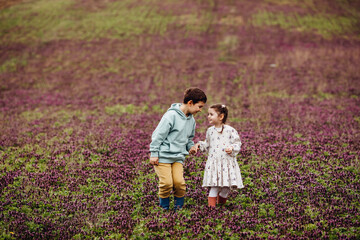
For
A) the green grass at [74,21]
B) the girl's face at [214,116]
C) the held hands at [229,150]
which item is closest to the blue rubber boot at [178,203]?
the held hands at [229,150]

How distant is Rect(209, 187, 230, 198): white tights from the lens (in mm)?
6246

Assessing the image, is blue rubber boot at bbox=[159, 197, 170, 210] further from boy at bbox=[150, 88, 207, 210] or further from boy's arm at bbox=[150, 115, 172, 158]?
boy's arm at bbox=[150, 115, 172, 158]

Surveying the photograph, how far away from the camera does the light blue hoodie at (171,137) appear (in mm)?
5914

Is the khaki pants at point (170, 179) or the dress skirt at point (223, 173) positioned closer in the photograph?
the khaki pants at point (170, 179)

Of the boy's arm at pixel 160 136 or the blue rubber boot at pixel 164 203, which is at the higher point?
the boy's arm at pixel 160 136

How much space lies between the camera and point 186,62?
30.1m

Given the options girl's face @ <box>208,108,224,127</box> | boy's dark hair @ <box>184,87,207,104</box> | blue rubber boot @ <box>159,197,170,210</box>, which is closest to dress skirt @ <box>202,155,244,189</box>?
girl's face @ <box>208,108,224,127</box>

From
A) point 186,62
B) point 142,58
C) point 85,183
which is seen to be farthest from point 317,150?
Result: point 142,58

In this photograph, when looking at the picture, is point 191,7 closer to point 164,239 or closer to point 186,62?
point 186,62

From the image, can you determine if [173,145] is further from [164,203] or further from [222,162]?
[164,203]

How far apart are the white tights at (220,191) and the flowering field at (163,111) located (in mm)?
336

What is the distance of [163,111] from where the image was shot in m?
16.7

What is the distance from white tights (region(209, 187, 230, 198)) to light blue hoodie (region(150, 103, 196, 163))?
1003 mm

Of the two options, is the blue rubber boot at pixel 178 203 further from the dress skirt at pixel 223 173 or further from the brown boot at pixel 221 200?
the brown boot at pixel 221 200
